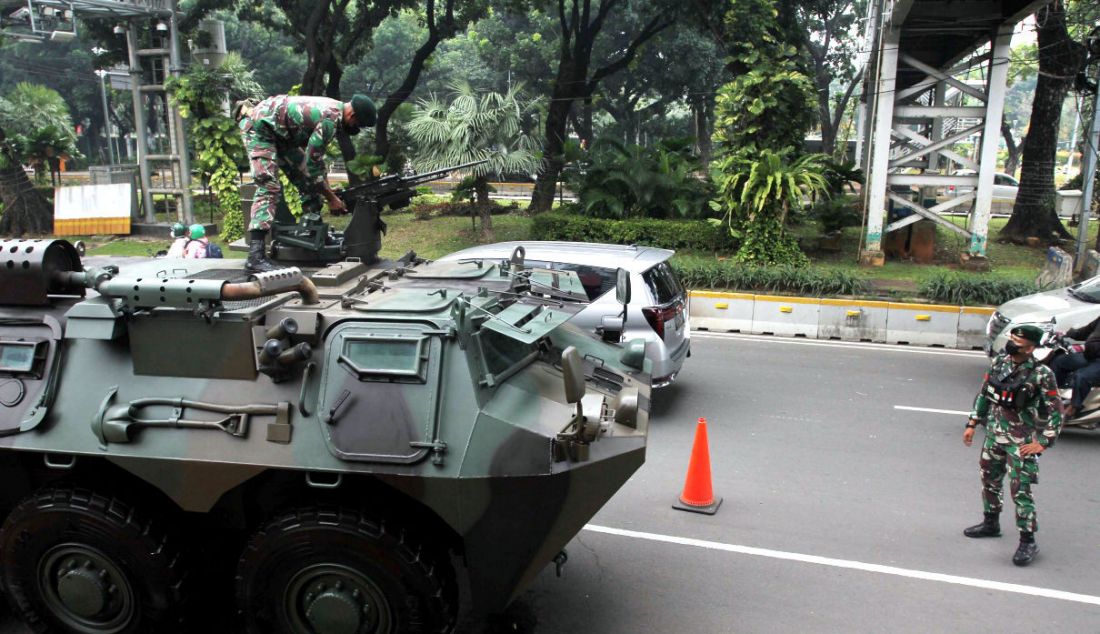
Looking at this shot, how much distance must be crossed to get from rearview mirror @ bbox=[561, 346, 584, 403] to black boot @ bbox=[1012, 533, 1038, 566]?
3769 mm

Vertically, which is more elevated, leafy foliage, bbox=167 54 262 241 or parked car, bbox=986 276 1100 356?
leafy foliage, bbox=167 54 262 241

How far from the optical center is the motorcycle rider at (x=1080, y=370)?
8023mm

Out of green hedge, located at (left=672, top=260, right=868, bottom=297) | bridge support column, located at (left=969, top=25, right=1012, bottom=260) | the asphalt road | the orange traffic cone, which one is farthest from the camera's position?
bridge support column, located at (left=969, top=25, right=1012, bottom=260)

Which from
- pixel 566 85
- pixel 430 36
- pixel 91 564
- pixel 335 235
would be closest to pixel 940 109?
pixel 566 85

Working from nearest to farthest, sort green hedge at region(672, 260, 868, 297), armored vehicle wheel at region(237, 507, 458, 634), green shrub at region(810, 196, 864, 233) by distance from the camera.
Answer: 1. armored vehicle wheel at region(237, 507, 458, 634)
2. green hedge at region(672, 260, 868, 297)
3. green shrub at region(810, 196, 864, 233)

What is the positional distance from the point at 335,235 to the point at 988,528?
17.5 feet

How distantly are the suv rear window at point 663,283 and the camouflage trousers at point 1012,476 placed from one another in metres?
3.43

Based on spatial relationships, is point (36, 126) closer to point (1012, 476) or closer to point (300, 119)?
point (300, 119)

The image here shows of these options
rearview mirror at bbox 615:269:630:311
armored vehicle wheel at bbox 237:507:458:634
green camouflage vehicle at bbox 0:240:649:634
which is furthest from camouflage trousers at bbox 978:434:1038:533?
armored vehicle wheel at bbox 237:507:458:634

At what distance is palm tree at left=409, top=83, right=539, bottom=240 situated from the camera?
1680 centimetres

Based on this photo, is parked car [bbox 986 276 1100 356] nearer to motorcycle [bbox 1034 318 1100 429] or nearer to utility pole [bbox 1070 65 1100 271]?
motorcycle [bbox 1034 318 1100 429]

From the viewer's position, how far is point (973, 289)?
1260 centimetres

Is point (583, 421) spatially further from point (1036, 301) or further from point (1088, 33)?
point (1088, 33)

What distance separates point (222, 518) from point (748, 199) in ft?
40.6
